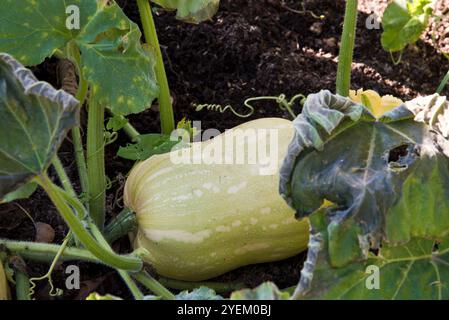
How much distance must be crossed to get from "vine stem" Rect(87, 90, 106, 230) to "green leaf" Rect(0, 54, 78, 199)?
40cm

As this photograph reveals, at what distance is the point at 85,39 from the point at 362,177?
0.66 meters

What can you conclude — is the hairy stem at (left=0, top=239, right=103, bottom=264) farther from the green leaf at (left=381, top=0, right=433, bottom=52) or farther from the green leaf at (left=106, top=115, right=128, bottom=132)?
the green leaf at (left=381, top=0, right=433, bottom=52)

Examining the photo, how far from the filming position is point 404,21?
2078 millimetres

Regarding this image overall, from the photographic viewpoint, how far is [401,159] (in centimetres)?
145

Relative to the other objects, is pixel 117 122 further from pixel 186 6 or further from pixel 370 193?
pixel 370 193

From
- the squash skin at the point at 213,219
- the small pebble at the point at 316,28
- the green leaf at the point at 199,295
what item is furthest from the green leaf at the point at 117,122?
the small pebble at the point at 316,28

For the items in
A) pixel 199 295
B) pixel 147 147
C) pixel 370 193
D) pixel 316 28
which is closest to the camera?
pixel 370 193

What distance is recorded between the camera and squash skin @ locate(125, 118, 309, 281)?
1657 mm

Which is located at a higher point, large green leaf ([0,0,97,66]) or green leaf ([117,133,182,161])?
large green leaf ([0,0,97,66])

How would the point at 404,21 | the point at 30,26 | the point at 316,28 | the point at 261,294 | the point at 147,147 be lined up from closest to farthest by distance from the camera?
the point at 261,294 < the point at 30,26 < the point at 147,147 < the point at 404,21 < the point at 316,28

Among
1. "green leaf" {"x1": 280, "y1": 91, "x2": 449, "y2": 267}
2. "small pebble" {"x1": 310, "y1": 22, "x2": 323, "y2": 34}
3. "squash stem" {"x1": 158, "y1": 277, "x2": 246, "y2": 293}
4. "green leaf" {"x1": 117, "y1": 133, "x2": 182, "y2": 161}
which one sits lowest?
"squash stem" {"x1": 158, "y1": 277, "x2": 246, "y2": 293}

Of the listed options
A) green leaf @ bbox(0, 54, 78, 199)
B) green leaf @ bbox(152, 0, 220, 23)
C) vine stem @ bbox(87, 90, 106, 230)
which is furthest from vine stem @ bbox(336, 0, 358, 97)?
green leaf @ bbox(0, 54, 78, 199)

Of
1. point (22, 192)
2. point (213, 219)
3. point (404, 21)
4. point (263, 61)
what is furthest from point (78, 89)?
point (404, 21)

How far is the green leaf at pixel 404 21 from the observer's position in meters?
2.06
